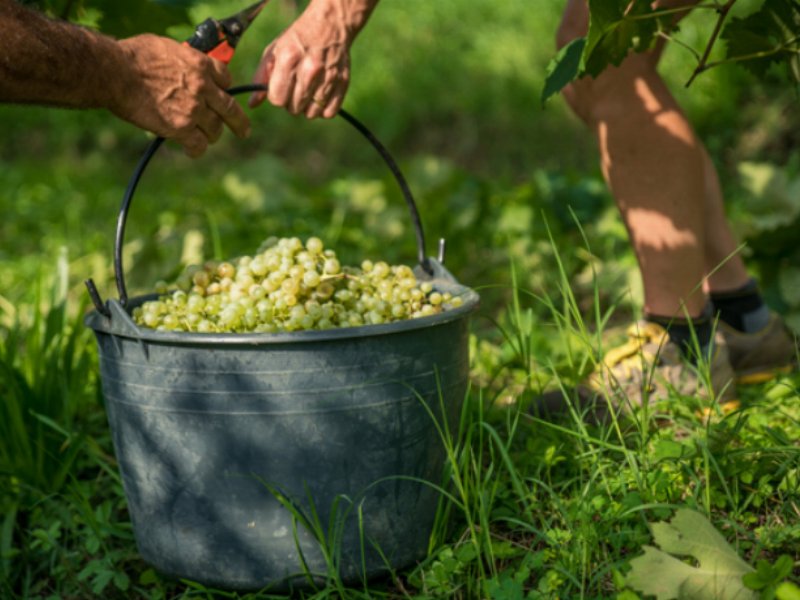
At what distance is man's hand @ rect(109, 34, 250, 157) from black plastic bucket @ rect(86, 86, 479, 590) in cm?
11

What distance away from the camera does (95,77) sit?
1.69 m

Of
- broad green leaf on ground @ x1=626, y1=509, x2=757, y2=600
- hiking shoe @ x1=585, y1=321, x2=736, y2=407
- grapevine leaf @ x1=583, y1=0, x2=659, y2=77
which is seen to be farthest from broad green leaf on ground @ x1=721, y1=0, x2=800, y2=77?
broad green leaf on ground @ x1=626, y1=509, x2=757, y2=600

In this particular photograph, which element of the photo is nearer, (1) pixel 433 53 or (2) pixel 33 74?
(2) pixel 33 74

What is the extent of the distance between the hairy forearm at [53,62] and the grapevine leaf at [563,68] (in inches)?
29.8

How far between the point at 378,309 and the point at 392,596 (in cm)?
51

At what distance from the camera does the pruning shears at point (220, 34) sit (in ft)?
6.25

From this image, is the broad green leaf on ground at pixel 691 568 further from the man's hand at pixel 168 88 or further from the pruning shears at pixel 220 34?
the pruning shears at pixel 220 34

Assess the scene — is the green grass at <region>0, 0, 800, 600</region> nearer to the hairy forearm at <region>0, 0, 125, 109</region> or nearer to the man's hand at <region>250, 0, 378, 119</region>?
the man's hand at <region>250, 0, 378, 119</region>

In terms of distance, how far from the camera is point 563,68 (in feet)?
5.43

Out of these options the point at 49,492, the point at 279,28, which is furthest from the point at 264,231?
the point at 279,28

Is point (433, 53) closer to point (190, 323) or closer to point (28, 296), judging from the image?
point (28, 296)

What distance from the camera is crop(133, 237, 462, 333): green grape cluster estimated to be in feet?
5.55

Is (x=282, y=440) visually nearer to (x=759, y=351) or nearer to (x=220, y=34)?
(x=220, y=34)

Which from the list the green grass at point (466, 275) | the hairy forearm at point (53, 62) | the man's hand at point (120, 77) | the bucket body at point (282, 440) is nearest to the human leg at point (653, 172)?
the green grass at point (466, 275)
